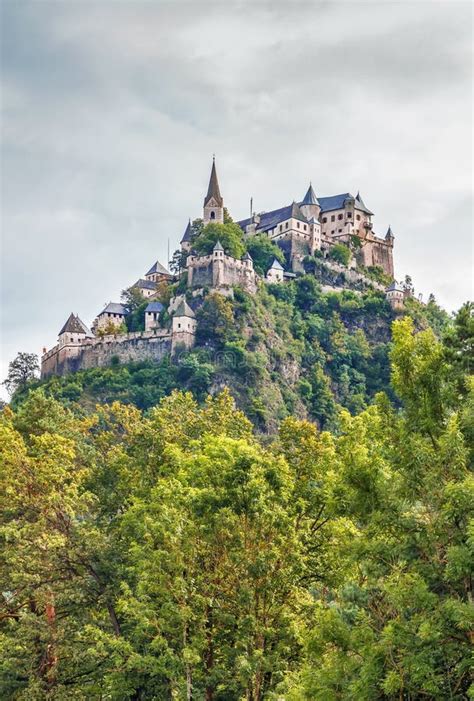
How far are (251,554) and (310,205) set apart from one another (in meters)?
108

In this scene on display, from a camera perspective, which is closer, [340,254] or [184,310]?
[184,310]

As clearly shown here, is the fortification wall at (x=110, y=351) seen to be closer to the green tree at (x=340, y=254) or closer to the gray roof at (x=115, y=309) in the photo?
the gray roof at (x=115, y=309)

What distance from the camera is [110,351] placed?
324 ft

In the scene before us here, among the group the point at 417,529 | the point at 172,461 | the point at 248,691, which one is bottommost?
the point at 248,691

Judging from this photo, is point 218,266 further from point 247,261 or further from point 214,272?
point 247,261

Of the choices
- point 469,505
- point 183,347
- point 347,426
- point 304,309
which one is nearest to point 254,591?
point 347,426

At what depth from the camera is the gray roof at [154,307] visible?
103 metres

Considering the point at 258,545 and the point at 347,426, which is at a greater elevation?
the point at 347,426

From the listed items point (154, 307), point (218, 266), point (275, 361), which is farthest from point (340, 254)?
point (154, 307)

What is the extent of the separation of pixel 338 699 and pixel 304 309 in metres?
95.2

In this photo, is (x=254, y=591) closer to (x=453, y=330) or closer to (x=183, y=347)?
(x=453, y=330)

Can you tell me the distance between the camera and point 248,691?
896 inches

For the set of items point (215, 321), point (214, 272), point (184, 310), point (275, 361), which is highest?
point (214, 272)

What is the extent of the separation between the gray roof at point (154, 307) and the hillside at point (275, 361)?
189cm
